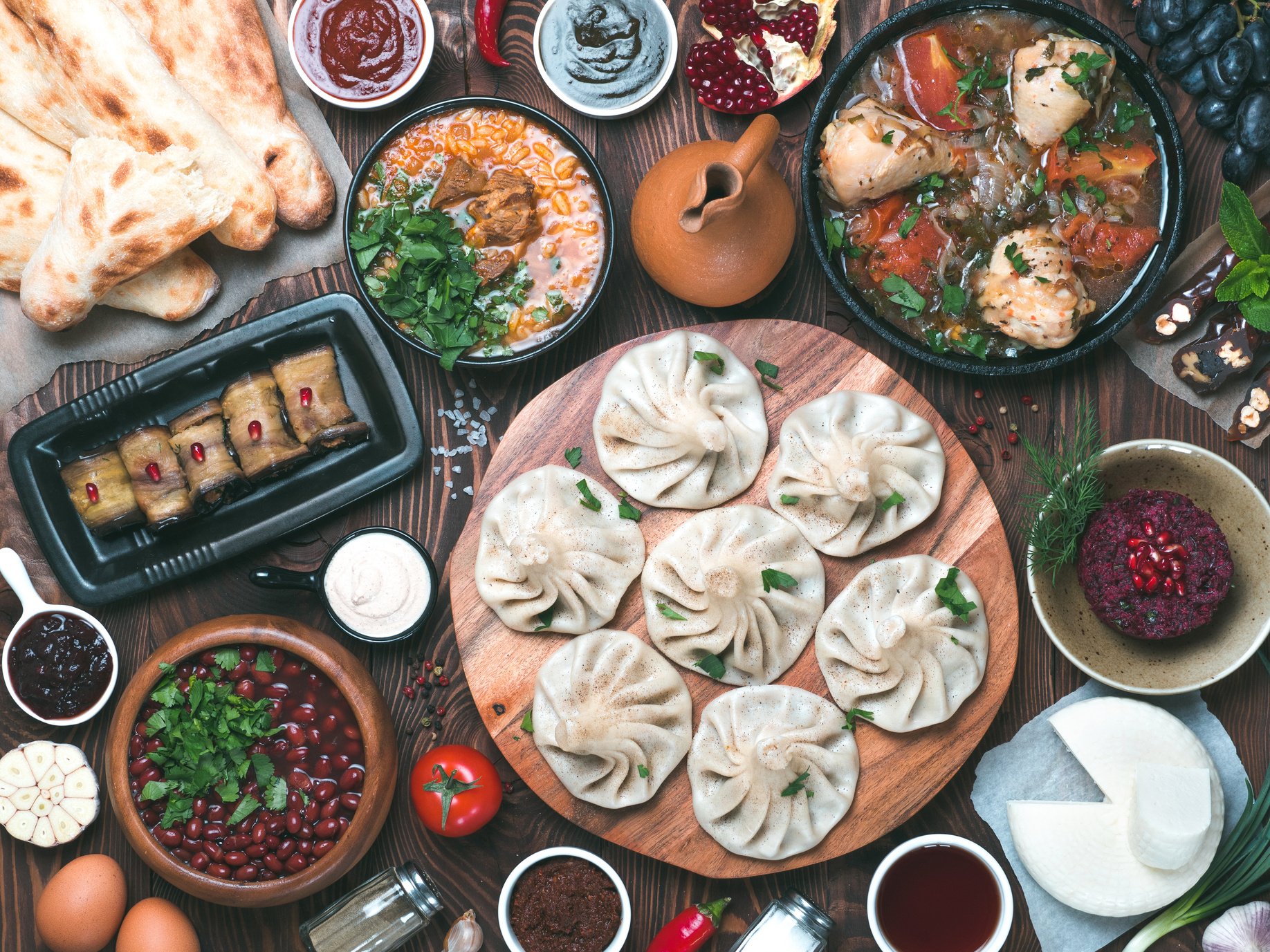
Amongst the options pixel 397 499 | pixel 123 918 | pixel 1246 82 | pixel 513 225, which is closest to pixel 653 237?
pixel 513 225

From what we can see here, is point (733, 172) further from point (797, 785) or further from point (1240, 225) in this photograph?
point (797, 785)

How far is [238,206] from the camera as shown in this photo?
10.1 feet

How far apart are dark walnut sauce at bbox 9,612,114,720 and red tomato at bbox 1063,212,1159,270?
3442 mm

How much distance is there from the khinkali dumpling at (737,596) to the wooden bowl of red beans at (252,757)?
3.18 ft

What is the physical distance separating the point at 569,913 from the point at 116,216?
2609mm

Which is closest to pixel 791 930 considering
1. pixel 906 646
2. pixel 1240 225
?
pixel 906 646

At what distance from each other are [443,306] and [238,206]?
2.52 ft

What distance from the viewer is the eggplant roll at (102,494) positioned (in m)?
3.12

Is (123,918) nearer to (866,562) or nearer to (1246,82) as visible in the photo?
(866,562)

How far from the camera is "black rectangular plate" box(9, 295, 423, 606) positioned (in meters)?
3.11

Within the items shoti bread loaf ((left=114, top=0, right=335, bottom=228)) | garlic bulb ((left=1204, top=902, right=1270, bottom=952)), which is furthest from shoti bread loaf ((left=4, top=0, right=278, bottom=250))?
garlic bulb ((left=1204, top=902, right=1270, bottom=952))

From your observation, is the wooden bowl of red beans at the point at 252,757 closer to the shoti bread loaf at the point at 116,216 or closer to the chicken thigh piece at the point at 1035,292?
the shoti bread loaf at the point at 116,216

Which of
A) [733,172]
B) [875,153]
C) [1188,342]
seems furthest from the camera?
[1188,342]

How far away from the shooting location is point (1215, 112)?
10.1 ft
